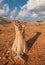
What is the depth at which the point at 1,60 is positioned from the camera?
15.7m

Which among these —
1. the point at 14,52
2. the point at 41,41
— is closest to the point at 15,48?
the point at 14,52

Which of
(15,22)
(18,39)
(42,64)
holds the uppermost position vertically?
(15,22)

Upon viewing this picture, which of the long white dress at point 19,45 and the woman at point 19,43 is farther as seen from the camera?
the long white dress at point 19,45

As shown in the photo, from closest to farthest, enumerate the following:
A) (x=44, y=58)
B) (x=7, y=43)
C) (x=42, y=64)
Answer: (x=42, y=64) < (x=44, y=58) < (x=7, y=43)

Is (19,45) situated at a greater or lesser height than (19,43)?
lesser

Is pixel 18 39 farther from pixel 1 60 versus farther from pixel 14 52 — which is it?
pixel 1 60

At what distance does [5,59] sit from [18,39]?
2.94m

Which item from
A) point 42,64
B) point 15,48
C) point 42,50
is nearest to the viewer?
point 42,64

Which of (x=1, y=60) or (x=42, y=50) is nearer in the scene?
(x=1, y=60)

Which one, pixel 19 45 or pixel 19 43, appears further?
pixel 19 43

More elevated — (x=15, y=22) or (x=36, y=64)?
(x=15, y=22)

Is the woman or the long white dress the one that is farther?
the long white dress

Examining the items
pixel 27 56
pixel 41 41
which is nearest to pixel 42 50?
pixel 27 56

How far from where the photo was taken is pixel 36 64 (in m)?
15.5
